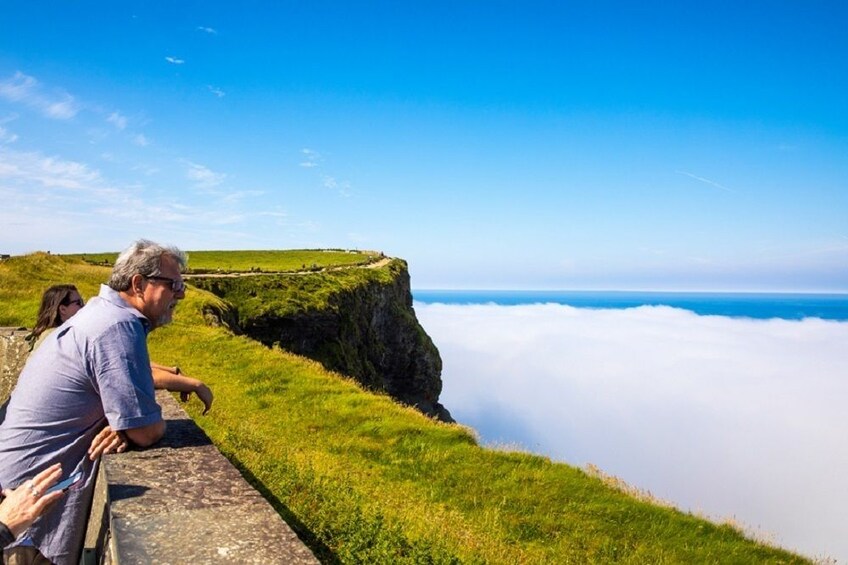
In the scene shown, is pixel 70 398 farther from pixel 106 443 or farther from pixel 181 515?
pixel 181 515

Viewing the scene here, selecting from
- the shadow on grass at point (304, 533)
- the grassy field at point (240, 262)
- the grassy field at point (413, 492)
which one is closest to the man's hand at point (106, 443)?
the shadow on grass at point (304, 533)

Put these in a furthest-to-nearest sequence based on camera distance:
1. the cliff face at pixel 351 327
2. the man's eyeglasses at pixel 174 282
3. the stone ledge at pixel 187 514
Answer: the cliff face at pixel 351 327 → the man's eyeglasses at pixel 174 282 → the stone ledge at pixel 187 514

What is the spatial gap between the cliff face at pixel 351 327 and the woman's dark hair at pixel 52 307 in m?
25.9

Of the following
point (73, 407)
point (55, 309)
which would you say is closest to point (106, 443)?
point (73, 407)

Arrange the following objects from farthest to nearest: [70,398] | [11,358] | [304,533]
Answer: [11,358]
[304,533]
[70,398]

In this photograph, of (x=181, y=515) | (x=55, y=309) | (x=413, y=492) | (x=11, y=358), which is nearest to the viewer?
(x=181, y=515)

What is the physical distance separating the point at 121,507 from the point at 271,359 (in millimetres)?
15855

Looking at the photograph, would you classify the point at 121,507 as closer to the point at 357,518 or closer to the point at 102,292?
the point at 102,292

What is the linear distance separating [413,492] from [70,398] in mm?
7608

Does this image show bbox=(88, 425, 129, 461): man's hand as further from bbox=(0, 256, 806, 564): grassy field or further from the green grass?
the green grass

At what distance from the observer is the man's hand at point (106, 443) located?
4.49 metres

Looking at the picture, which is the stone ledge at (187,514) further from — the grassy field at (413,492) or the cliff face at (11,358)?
the cliff face at (11,358)

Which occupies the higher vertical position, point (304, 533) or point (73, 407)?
point (73, 407)

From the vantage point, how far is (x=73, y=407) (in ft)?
14.4
